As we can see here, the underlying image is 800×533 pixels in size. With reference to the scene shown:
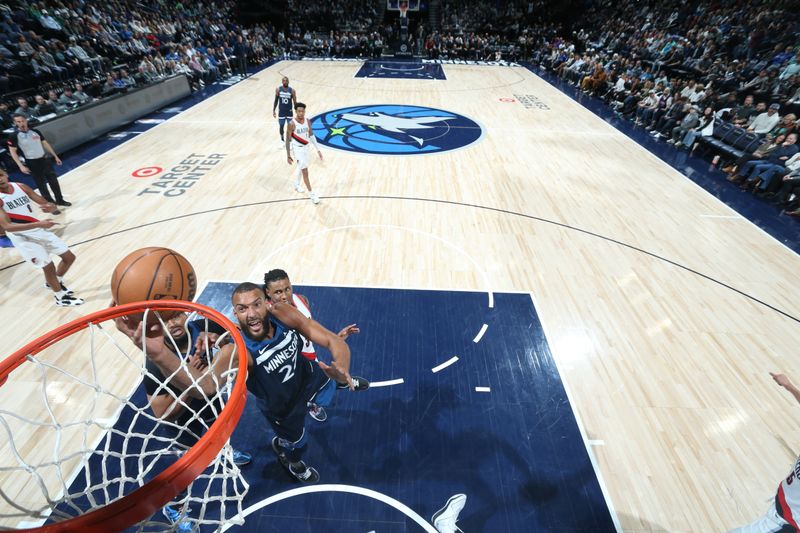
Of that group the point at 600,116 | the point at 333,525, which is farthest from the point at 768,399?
the point at 600,116

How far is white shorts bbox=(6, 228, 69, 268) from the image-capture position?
4.65m

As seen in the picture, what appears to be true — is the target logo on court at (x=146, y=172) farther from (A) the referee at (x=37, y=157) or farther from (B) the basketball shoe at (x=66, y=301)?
(B) the basketball shoe at (x=66, y=301)

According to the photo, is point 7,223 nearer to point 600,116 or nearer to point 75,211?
point 75,211

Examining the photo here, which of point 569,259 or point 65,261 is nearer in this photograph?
point 65,261

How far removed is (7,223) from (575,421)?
6.03 m

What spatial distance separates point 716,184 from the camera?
30.2 ft

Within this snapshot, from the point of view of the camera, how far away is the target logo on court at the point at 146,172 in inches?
340

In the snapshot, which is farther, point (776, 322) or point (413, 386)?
point (776, 322)

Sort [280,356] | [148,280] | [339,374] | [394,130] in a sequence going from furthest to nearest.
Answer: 1. [394,130]
2. [339,374]
3. [280,356]
4. [148,280]

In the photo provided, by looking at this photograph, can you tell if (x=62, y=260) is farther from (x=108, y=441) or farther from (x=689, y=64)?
(x=689, y=64)

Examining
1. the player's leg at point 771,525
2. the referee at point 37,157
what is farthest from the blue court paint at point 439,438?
the referee at point 37,157

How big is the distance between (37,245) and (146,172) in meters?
4.51

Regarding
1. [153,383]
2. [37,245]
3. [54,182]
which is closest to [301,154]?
[37,245]

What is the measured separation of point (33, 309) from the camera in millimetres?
5125
